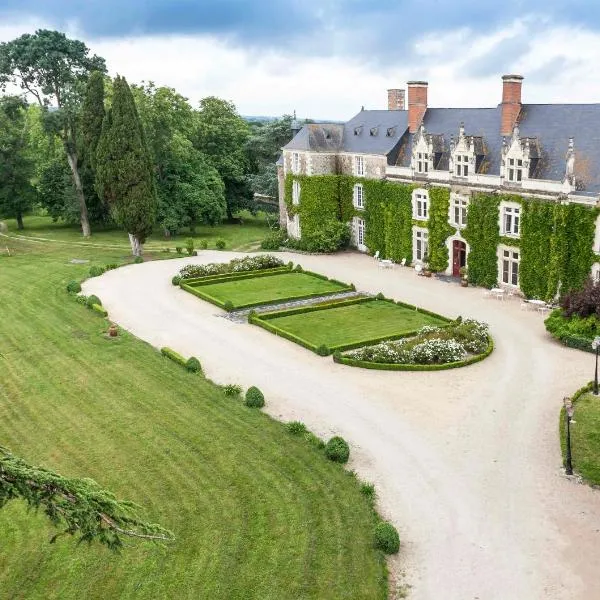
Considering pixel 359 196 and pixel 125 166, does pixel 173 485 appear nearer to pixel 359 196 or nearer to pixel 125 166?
pixel 125 166

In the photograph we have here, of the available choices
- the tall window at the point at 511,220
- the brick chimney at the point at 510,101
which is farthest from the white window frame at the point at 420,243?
the brick chimney at the point at 510,101

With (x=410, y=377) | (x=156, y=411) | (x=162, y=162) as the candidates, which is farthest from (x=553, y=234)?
(x=162, y=162)

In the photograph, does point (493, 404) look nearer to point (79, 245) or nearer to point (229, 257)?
point (229, 257)

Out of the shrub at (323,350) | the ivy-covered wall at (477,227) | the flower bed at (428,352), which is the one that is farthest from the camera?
the ivy-covered wall at (477,227)

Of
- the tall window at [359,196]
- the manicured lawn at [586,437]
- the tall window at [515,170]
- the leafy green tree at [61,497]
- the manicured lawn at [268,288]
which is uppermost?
the tall window at [515,170]

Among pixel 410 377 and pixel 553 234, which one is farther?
pixel 553 234

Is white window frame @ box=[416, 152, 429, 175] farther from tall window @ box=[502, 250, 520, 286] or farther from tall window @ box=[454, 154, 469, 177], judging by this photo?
tall window @ box=[502, 250, 520, 286]

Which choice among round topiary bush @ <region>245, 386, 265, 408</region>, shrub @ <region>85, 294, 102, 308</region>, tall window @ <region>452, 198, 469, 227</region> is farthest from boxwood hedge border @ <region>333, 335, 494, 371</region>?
shrub @ <region>85, 294, 102, 308</region>

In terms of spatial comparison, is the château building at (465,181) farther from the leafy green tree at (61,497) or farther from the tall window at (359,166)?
the leafy green tree at (61,497)
